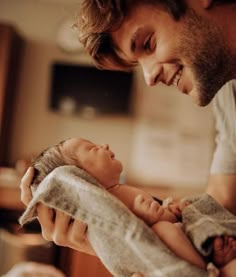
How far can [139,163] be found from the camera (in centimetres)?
317

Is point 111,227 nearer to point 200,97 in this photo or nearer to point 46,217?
point 46,217

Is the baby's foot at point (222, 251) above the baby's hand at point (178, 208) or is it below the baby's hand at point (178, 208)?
below

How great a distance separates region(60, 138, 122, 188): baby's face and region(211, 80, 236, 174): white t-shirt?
389 millimetres

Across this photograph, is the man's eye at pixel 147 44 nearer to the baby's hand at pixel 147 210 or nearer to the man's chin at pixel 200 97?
the man's chin at pixel 200 97

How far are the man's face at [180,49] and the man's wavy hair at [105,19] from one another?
0.02m

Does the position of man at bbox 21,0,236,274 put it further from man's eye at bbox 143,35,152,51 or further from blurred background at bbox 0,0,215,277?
blurred background at bbox 0,0,215,277

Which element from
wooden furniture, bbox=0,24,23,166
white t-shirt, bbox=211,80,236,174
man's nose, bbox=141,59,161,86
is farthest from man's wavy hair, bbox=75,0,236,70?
wooden furniture, bbox=0,24,23,166

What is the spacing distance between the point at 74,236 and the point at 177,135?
238 cm

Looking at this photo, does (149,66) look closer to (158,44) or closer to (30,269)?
(158,44)

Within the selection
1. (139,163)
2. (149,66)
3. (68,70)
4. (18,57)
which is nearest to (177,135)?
(139,163)

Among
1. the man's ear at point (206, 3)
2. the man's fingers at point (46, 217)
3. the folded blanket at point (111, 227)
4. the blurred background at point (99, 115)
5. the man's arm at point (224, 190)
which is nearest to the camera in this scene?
the folded blanket at point (111, 227)

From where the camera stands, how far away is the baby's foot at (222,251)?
2.73 ft

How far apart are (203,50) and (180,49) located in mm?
59

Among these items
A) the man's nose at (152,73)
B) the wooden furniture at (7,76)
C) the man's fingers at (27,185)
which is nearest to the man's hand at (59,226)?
the man's fingers at (27,185)
